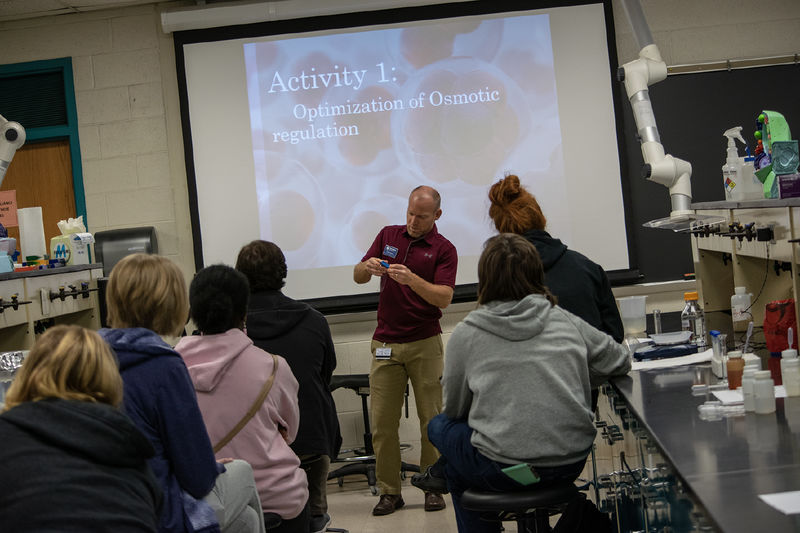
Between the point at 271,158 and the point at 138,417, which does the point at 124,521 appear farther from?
the point at 271,158

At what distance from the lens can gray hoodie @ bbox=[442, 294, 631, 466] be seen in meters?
2.34

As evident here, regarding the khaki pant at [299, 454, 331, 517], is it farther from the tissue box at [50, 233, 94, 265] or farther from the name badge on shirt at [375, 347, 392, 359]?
the tissue box at [50, 233, 94, 265]

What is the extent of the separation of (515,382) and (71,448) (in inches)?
47.2

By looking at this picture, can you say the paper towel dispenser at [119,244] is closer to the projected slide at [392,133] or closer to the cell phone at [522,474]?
the projected slide at [392,133]

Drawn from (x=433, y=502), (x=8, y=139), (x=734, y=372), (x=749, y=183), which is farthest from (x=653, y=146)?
(x=8, y=139)

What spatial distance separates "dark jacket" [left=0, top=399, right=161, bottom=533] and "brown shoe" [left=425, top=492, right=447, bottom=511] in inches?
118

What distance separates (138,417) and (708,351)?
1.95 meters

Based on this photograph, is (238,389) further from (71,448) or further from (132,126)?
(132,126)

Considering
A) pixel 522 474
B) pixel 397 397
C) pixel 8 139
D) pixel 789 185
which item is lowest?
pixel 397 397

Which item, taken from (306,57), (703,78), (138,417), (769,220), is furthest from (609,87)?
(138,417)

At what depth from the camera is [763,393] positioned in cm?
205

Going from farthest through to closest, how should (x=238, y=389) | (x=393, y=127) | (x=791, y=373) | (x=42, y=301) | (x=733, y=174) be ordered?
(x=393, y=127)
(x=42, y=301)
(x=733, y=174)
(x=238, y=389)
(x=791, y=373)

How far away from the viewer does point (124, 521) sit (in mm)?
1594

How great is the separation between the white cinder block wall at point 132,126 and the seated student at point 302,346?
247 centimetres
